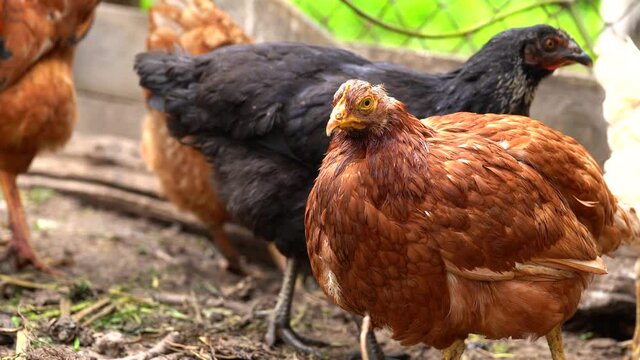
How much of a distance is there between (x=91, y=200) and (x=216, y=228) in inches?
46.5

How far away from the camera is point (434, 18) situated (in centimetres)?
562

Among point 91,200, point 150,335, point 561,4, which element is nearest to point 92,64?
point 91,200

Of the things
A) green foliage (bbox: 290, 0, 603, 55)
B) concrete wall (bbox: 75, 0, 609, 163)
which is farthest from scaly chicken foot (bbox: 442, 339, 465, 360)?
green foliage (bbox: 290, 0, 603, 55)

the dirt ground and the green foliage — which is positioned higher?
the green foliage

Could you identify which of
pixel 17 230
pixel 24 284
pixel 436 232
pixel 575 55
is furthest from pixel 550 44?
pixel 17 230

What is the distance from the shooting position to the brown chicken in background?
3926 mm

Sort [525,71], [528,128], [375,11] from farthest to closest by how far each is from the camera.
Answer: [375,11] → [525,71] → [528,128]

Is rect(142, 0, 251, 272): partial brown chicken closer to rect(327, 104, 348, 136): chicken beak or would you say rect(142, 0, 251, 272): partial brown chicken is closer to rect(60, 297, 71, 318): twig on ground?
rect(60, 297, 71, 318): twig on ground

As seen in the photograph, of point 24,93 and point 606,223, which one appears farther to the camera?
point 24,93

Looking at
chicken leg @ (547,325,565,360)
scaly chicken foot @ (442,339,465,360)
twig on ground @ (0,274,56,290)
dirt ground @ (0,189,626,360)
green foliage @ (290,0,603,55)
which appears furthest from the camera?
green foliage @ (290,0,603,55)

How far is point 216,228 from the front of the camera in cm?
477

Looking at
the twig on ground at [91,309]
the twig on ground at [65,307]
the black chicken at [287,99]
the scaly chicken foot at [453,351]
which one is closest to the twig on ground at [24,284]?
the twig on ground at [65,307]

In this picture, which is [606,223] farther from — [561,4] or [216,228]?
[216,228]

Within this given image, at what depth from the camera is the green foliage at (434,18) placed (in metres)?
4.93
